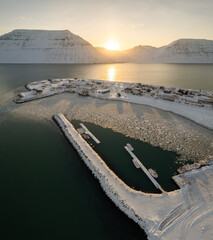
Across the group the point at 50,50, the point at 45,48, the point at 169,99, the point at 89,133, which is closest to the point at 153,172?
the point at 89,133

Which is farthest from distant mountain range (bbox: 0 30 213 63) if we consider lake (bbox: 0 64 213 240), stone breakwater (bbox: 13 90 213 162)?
lake (bbox: 0 64 213 240)

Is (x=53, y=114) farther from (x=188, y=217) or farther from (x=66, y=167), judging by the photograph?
(x=188, y=217)

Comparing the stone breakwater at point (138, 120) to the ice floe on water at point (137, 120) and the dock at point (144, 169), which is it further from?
the dock at point (144, 169)

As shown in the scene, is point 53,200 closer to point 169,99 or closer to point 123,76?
point 169,99

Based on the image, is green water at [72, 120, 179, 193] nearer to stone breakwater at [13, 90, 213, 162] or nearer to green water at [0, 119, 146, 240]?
stone breakwater at [13, 90, 213, 162]

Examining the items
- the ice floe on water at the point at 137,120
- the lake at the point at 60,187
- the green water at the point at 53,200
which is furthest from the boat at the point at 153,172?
the green water at the point at 53,200
